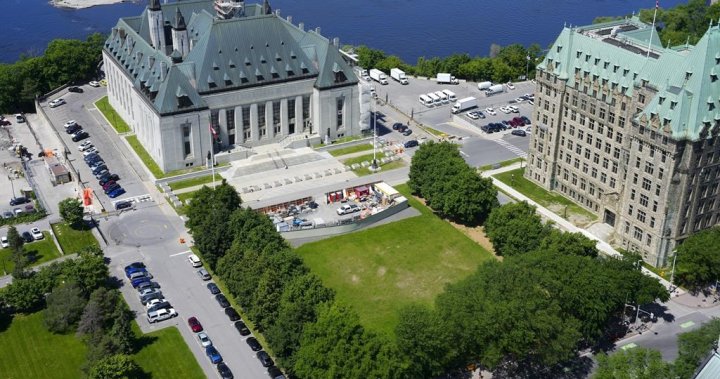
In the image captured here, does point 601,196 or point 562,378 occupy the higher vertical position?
point 601,196

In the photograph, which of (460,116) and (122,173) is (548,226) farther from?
(122,173)

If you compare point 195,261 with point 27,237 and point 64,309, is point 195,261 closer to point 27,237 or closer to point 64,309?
point 64,309

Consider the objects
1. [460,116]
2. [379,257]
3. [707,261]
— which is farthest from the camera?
[460,116]

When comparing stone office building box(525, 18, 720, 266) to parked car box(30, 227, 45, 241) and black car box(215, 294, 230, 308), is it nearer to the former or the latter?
black car box(215, 294, 230, 308)

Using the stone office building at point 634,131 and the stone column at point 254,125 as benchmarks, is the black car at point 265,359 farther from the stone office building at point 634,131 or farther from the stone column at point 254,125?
the stone column at point 254,125

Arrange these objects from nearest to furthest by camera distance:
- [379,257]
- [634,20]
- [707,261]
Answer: [707,261] → [379,257] → [634,20]

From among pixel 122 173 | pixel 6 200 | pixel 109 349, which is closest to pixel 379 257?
pixel 109 349

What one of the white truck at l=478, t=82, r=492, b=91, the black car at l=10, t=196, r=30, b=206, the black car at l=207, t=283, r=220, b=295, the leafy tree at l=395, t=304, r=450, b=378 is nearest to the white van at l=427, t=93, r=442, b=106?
the white truck at l=478, t=82, r=492, b=91
